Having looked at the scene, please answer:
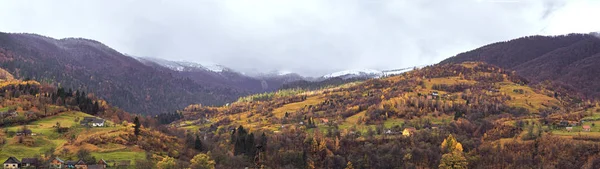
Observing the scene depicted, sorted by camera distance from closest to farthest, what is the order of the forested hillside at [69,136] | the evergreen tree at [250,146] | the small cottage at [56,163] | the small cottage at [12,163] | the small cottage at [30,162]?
the small cottage at [12,163] → the small cottage at [30,162] → the small cottage at [56,163] → the forested hillside at [69,136] → the evergreen tree at [250,146]

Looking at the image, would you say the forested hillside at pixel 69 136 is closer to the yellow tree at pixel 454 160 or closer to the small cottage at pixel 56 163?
the small cottage at pixel 56 163

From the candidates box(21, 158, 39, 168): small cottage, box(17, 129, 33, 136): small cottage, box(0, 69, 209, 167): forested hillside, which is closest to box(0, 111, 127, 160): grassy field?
box(0, 69, 209, 167): forested hillside

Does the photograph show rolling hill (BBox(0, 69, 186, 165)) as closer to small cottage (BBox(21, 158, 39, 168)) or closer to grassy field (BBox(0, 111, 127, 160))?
grassy field (BBox(0, 111, 127, 160))

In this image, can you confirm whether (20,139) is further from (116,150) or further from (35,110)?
(35,110)

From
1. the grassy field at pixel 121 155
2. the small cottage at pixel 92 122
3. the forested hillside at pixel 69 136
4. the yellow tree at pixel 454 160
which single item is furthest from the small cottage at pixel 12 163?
the yellow tree at pixel 454 160

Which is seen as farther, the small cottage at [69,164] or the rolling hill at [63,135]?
the rolling hill at [63,135]

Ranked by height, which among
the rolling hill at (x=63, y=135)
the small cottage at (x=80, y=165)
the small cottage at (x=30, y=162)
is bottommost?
Answer: the small cottage at (x=80, y=165)

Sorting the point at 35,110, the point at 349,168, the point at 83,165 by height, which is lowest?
the point at 349,168

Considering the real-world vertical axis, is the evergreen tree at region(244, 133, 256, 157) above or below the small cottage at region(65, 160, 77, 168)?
below

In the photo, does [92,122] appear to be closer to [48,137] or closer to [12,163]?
[48,137]

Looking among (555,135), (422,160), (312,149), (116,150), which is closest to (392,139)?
(422,160)

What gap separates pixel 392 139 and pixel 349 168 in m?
30.3

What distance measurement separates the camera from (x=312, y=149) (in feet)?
600

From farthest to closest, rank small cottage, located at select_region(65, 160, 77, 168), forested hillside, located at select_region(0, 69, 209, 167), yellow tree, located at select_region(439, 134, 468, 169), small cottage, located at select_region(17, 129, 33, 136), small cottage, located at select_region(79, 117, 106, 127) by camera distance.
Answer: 1. small cottage, located at select_region(79, 117, 106, 127)
2. yellow tree, located at select_region(439, 134, 468, 169)
3. small cottage, located at select_region(17, 129, 33, 136)
4. forested hillside, located at select_region(0, 69, 209, 167)
5. small cottage, located at select_region(65, 160, 77, 168)
